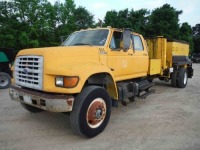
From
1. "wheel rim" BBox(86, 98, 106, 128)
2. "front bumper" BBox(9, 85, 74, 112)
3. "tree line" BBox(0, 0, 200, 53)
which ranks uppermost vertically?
"tree line" BBox(0, 0, 200, 53)

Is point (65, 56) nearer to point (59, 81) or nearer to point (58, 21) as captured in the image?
point (59, 81)

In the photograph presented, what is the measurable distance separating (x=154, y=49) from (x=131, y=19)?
28.9 m

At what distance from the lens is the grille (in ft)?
13.9

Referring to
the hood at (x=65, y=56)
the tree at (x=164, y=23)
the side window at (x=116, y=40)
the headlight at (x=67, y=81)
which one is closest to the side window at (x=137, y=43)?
the side window at (x=116, y=40)

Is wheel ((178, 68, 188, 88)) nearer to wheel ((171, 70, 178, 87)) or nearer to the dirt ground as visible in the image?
wheel ((171, 70, 178, 87))

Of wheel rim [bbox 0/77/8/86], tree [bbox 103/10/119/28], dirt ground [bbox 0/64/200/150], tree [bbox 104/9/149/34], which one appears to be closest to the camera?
dirt ground [bbox 0/64/200/150]

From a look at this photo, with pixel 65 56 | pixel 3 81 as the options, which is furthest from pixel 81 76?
pixel 3 81

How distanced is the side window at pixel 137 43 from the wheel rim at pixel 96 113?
2.44m

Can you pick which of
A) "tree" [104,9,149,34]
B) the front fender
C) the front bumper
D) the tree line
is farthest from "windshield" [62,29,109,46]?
"tree" [104,9,149,34]

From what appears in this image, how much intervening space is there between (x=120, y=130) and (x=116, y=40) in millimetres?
2174

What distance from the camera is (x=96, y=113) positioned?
4.53 metres

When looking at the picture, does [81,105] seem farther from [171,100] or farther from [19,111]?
[171,100]

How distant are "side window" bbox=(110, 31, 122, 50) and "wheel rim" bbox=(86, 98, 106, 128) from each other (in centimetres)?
150

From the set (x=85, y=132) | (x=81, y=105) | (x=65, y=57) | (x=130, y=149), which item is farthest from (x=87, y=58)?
(x=130, y=149)
